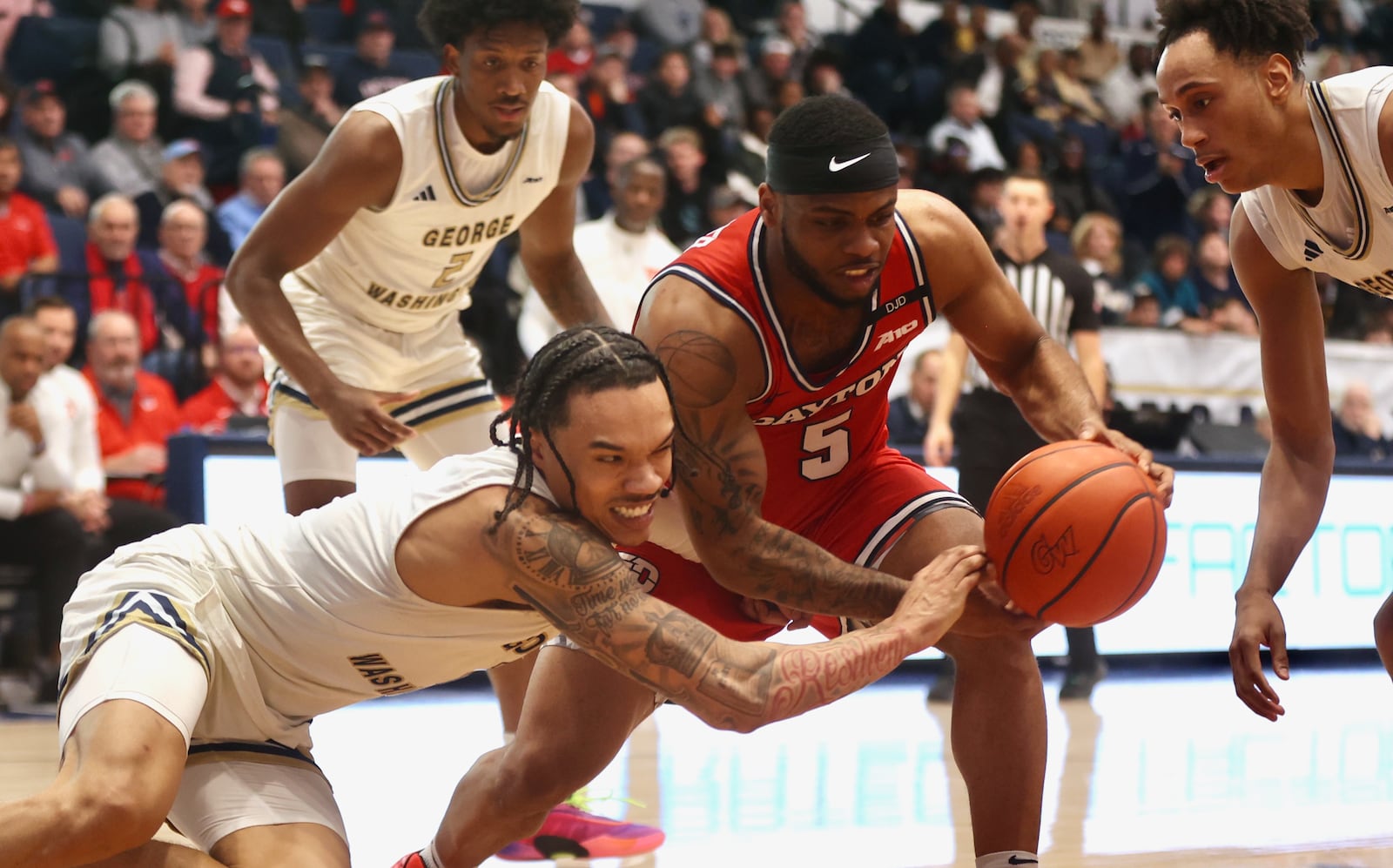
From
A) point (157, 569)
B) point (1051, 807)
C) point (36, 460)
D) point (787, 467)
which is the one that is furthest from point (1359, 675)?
point (157, 569)

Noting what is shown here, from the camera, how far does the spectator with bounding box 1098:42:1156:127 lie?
15750mm

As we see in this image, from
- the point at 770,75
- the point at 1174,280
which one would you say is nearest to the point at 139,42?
the point at 770,75

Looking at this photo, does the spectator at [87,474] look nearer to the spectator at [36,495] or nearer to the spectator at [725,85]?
the spectator at [36,495]

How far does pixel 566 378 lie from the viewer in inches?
113

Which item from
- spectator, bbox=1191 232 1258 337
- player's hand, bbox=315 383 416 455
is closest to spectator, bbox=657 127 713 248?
spectator, bbox=1191 232 1258 337

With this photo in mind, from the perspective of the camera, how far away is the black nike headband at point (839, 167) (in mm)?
3096

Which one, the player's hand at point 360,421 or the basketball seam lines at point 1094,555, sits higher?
the player's hand at point 360,421

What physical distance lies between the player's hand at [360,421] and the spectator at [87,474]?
3207mm

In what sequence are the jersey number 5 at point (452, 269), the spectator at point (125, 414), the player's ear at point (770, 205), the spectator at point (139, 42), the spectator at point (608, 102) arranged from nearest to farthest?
the player's ear at point (770, 205) → the jersey number 5 at point (452, 269) → the spectator at point (125, 414) → the spectator at point (139, 42) → the spectator at point (608, 102)

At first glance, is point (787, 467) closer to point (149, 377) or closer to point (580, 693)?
point (580, 693)

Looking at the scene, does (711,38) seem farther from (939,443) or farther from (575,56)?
(939,443)

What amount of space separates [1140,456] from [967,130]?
10892 millimetres

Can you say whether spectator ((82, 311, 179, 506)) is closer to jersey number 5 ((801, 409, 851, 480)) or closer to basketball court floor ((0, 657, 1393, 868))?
basketball court floor ((0, 657, 1393, 868))

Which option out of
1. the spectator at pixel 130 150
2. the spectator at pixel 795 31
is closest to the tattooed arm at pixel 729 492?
the spectator at pixel 130 150
